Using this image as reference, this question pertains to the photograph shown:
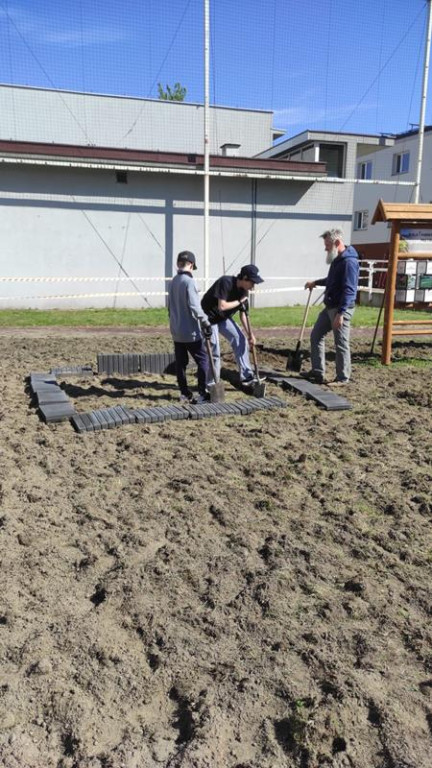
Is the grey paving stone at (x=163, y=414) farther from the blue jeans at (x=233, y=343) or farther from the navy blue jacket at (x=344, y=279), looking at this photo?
the navy blue jacket at (x=344, y=279)

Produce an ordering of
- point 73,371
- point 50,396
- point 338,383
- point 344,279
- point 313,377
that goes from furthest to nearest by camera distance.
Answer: point 313,377
point 73,371
point 338,383
point 344,279
point 50,396

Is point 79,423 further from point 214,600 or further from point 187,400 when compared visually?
point 214,600

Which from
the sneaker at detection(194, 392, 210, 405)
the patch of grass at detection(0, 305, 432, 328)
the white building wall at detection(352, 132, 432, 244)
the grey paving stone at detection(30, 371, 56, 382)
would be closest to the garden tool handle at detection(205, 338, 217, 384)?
the sneaker at detection(194, 392, 210, 405)

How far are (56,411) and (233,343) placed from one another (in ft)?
7.66

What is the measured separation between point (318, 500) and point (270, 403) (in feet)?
8.36

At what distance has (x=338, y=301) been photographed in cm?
744

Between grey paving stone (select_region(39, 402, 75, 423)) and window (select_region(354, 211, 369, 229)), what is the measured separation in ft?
102

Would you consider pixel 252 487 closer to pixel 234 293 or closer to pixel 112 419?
pixel 112 419

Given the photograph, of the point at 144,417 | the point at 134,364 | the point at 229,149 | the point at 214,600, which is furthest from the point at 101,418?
the point at 229,149

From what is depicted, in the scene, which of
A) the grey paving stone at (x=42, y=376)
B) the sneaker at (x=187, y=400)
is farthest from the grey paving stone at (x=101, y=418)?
the grey paving stone at (x=42, y=376)

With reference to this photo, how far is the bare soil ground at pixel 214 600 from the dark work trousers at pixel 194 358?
129 cm

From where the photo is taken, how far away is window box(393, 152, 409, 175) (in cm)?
3312

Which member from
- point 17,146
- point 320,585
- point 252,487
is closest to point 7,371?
point 252,487

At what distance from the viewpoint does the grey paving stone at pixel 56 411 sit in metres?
5.98
